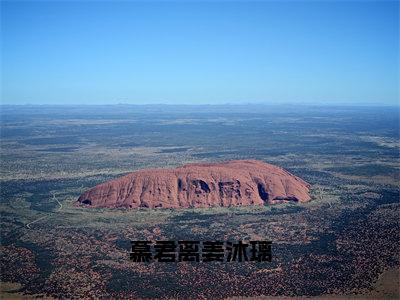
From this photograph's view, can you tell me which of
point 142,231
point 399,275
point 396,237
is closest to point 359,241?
point 396,237

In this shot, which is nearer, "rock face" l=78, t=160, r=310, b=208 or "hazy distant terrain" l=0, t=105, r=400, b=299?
"hazy distant terrain" l=0, t=105, r=400, b=299

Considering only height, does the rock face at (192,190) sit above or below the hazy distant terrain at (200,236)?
above

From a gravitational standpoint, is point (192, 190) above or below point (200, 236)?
above

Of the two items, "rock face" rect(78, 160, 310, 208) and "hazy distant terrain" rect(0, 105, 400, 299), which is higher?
"rock face" rect(78, 160, 310, 208)

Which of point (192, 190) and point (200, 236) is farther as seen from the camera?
point (192, 190)

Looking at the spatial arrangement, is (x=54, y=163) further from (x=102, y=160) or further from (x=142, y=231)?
(x=142, y=231)

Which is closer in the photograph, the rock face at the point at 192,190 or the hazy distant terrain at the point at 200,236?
the hazy distant terrain at the point at 200,236

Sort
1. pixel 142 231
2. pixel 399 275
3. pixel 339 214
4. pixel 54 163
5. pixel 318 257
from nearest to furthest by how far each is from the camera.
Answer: pixel 399 275
pixel 318 257
pixel 142 231
pixel 339 214
pixel 54 163

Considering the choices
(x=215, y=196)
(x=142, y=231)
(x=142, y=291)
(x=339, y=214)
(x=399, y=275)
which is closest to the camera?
(x=142, y=291)
